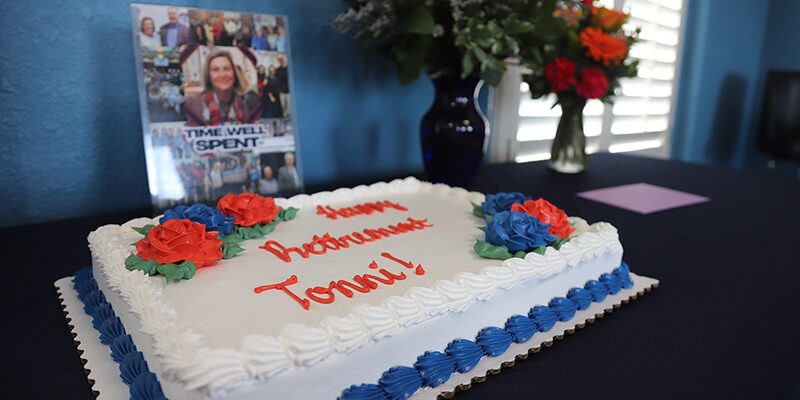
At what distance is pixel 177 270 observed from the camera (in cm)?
57

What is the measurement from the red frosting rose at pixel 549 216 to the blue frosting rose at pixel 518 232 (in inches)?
0.9

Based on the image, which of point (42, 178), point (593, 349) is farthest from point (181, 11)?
point (593, 349)

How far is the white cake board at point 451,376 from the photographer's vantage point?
50 centimetres

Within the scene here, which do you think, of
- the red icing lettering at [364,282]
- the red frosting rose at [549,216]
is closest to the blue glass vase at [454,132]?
the red frosting rose at [549,216]

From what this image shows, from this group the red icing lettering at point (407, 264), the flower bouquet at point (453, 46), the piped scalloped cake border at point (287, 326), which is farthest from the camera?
the flower bouquet at point (453, 46)

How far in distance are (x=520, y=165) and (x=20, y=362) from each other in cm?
145

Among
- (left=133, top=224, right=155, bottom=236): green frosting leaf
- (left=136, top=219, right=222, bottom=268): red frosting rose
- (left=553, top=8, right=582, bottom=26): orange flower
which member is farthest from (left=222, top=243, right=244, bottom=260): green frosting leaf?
(left=553, top=8, right=582, bottom=26): orange flower

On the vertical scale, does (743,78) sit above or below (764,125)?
above

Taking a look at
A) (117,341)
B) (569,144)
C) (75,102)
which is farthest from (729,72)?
(117,341)

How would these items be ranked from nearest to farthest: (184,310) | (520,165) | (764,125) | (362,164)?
(184,310) → (362,164) → (520,165) → (764,125)

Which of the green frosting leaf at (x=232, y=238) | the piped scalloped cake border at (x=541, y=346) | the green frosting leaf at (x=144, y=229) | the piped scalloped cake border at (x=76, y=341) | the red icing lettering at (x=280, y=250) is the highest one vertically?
the green frosting leaf at (x=144, y=229)

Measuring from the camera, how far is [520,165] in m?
1.67

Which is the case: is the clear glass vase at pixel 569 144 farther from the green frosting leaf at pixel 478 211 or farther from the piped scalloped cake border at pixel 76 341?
the piped scalloped cake border at pixel 76 341

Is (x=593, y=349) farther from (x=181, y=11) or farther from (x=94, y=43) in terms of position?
(x=94, y=43)
